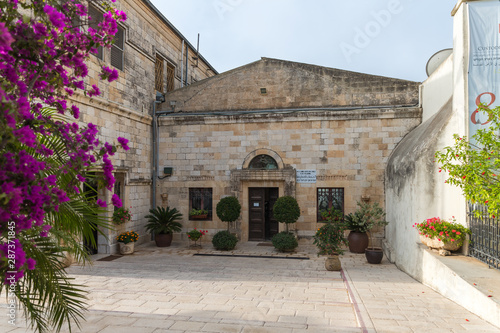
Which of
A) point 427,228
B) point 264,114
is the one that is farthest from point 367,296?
point 264,114

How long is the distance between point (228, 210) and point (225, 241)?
3.49 ft

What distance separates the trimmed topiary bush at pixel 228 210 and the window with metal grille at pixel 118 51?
18.4ft

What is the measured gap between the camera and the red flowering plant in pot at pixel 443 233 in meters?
7.51

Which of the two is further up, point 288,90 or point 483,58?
point 288,90

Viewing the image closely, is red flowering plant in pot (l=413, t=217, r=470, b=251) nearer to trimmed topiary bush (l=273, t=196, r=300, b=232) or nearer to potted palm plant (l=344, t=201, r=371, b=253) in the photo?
potted palm plant (l=344, t=201, r=371, b=253)

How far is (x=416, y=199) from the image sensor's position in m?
8.88

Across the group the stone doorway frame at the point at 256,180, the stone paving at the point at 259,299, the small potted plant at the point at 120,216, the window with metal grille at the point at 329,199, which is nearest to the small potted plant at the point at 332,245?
the stone paving at the point at 259,299

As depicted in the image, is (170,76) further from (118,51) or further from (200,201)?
(200,201)

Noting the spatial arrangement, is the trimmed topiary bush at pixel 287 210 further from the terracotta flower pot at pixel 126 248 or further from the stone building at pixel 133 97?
the stone building at pixel 133 97

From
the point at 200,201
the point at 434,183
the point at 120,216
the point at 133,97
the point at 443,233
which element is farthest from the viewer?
the point at 200,201

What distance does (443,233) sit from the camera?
24.8 feet

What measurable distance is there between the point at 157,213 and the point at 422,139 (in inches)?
345

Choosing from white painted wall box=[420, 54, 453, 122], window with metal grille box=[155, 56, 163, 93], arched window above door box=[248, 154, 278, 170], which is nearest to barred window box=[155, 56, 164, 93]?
window with metal grille box=[155, 56, 163, 93]

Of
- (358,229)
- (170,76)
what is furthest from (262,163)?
(170,76)
